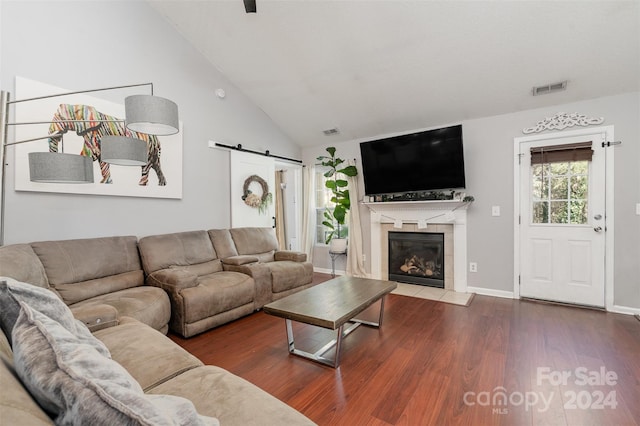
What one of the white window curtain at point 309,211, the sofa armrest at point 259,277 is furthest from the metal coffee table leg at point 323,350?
the white window curtain at point 309,211

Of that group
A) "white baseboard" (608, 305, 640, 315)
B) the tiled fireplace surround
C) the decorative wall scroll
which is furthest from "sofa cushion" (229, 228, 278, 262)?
"white baseboard" (608, 305, 640, 315)

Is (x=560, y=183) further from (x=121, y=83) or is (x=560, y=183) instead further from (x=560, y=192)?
(x=121, y=83)

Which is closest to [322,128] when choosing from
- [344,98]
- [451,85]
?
[344,98]

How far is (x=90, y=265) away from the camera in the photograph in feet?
8.43

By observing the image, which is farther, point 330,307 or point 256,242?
point 256,242

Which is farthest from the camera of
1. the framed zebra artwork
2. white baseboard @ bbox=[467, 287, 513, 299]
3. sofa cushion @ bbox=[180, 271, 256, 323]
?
white baseboard @ bbox=[467, 287, 513, 299]

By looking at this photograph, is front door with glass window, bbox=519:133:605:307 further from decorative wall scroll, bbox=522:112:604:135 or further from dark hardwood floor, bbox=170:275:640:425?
dark hardwood floor, bbox=170:275:640:425

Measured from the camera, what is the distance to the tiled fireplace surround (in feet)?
13.6

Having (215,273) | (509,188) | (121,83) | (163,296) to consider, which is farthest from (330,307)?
(121,83)

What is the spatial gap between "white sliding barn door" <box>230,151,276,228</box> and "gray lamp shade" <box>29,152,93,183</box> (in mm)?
2299

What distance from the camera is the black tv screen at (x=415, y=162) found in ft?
13.1

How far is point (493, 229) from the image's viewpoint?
395cm

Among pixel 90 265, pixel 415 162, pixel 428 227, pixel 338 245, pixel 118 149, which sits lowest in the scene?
pixel 338 245

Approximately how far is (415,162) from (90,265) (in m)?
3.97
